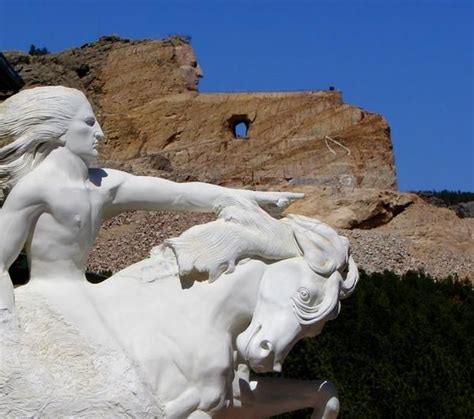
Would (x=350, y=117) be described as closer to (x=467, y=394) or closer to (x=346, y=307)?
(x=346, y=307)

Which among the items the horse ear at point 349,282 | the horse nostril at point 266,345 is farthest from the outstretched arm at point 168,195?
the horse nostril at point 266,345

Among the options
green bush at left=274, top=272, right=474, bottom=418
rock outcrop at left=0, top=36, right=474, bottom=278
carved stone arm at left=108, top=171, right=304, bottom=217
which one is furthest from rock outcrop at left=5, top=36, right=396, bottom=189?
carved stone arm at left=108, top=171, right=304, bottom=217

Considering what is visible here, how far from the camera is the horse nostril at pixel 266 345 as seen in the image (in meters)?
4.20

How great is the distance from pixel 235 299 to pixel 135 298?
13.4 inches

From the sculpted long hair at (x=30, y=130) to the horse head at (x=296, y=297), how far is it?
2.85ft

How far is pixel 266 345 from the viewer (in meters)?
4.20

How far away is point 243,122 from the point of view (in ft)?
94.7

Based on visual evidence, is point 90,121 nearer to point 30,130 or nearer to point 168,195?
point 30,130

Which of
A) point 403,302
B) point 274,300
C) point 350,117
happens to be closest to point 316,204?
point 350,117

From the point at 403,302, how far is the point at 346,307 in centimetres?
120

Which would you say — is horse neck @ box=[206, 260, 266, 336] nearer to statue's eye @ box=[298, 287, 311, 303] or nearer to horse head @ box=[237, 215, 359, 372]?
horse head @ box=[237, 215, 359, 372]

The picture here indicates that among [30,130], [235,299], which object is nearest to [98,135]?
[30,130]

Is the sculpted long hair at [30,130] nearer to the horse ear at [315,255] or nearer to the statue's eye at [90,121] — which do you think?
the statue's eye at [90,121]

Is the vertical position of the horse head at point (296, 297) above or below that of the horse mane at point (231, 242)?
below
